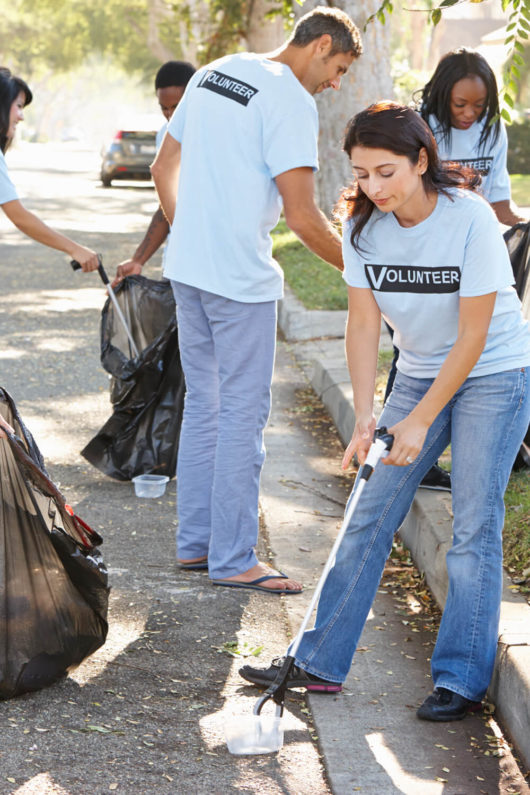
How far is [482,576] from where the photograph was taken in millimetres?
3193

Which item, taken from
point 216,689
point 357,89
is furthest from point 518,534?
point 357,89

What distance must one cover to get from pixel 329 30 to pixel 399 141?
110 centimetres

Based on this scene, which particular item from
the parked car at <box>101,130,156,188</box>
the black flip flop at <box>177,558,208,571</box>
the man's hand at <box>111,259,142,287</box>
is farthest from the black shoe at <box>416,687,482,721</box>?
the parked car at <box>101,130,156,188</box>

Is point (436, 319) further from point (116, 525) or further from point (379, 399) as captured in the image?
point (379, 399)

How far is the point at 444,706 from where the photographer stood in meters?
3.22

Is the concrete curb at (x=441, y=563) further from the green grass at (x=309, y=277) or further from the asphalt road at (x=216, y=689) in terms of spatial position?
the green grass at (x=309, y=277)

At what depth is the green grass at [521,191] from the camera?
2041cm

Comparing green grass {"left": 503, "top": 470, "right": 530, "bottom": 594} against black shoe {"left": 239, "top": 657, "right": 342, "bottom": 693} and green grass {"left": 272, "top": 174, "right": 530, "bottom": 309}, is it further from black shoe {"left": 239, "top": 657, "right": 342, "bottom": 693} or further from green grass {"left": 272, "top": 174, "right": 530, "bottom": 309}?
green grass {"left": 272, "top": 174, "right": 530, "bottom": 309}

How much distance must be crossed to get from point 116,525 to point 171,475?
1.96 feet

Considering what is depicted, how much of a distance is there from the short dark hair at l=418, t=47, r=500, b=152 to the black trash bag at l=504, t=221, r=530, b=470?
42 cm

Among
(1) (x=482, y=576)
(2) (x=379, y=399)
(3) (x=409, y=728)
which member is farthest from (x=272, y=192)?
(2) (x=379, y=399)

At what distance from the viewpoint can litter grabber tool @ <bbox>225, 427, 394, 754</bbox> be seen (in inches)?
118

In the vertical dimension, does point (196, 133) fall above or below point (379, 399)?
above

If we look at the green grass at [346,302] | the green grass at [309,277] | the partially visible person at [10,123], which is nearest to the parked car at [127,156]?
the green grass at [346,302]
